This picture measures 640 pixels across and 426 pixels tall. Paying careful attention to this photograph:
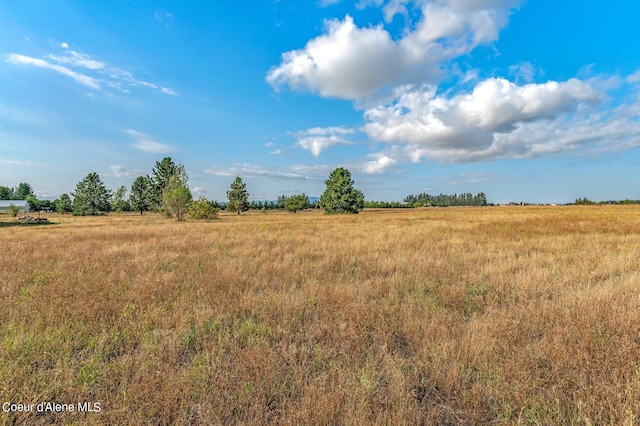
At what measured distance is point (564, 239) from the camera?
14414 millimetres

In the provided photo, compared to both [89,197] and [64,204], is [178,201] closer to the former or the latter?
[89,197]

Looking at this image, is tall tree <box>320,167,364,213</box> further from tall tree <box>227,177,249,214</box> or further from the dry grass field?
the dry grass field

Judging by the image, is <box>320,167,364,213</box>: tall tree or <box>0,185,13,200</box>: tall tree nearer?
<box>320,167,364,213</box>: tall tree

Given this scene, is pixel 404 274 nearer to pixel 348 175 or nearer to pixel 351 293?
pixel 351 293

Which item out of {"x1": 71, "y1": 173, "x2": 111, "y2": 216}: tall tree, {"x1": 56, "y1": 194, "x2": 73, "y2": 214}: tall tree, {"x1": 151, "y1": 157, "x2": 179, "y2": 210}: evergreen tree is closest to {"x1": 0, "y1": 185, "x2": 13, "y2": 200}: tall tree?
{"x1": 56, "y1": 194, "x2": 73, "y2": 214}: tall tree

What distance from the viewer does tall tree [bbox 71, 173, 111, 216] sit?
8250 centimetres

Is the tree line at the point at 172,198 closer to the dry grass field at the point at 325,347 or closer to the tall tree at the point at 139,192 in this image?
the tall tree at the point at 139,192

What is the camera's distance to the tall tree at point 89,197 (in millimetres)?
82500

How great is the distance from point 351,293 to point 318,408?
11.9 ft

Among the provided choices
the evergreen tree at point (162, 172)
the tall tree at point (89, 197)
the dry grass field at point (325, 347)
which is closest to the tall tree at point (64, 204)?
the tall tree at point (89, 197)

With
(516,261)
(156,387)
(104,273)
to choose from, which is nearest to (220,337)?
(156,387)

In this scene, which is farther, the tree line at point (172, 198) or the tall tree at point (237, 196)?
the tall tree at point (237, 196)

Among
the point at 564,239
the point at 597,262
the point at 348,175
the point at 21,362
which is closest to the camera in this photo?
the point at 21,362

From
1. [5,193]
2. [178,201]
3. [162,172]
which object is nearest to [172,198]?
[178,201]
